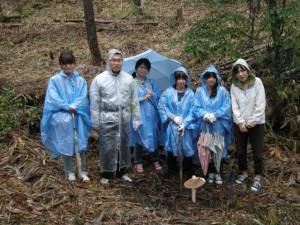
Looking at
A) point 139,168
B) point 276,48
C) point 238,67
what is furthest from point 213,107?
point 276,48

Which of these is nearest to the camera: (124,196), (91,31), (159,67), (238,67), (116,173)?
(124,196)

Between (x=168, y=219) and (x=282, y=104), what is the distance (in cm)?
337

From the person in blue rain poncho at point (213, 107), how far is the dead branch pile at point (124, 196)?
654mm

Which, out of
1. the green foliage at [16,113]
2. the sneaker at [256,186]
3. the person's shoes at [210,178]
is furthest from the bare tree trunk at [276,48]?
the green foliage at [16,113]

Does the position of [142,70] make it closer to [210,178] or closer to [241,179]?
[210,178]

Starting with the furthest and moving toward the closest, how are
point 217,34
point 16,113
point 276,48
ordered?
point 16,113, point 276,48, point 217,34

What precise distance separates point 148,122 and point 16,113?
2.37 metres

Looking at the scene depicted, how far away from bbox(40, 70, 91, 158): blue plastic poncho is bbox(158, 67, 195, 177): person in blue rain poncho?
118 centimetres

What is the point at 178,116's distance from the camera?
555cm

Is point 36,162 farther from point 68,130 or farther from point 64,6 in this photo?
point 64,6

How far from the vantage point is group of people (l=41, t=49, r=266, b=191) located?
17.1ft

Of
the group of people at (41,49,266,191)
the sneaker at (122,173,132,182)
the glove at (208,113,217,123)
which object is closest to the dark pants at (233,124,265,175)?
the group of people at (41,49,266,191)

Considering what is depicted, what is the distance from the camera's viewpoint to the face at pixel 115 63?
523 cm

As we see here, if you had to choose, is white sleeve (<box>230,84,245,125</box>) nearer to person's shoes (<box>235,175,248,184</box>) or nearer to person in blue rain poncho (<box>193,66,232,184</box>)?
person in blue rain poncho (<box>193,66,232,184</box>)
